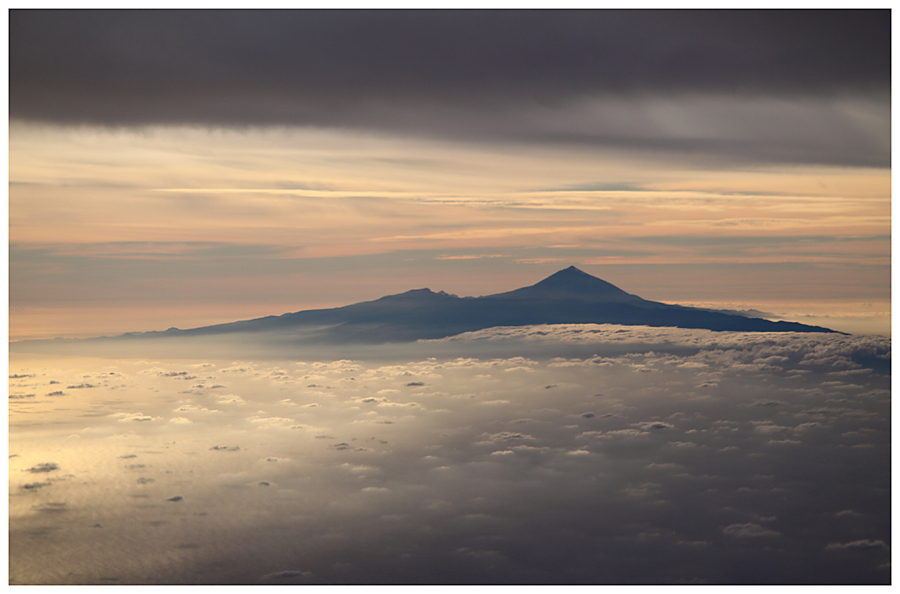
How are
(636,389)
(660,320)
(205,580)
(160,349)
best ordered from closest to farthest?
(205,580) → (160,349) → (636,389) → (660,320)

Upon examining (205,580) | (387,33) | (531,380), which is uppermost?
(387,33)

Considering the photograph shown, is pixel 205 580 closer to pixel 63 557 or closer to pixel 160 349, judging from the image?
pixel 63 557

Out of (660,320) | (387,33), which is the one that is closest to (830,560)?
(660,320)

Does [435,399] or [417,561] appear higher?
[435,399]

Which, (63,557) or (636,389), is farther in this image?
(636,389)
